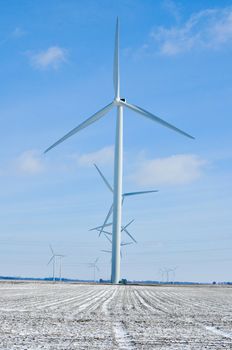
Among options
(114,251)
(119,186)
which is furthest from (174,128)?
(114,251)

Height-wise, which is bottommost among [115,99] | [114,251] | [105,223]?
[114,251]

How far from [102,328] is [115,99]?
72686mm

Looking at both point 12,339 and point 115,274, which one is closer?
point 12,339

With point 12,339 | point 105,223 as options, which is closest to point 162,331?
point 12,339

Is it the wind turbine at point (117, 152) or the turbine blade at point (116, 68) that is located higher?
the turbine blade at point (116, 68)

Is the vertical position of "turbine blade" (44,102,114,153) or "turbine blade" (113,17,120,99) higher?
"turbine blade" (113,17,120,99)

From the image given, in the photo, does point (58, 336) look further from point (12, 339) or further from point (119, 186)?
point (119, 186)

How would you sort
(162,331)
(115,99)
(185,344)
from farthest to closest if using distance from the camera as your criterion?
(115,99) → (162,331) → (185,344)

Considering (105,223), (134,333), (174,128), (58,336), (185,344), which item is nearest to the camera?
(185,344)

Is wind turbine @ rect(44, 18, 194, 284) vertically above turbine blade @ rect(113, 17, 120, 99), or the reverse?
turbine blade @ rect(113, 17, 120, 99)

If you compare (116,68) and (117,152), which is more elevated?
(116,68)

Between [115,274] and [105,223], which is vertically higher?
[105,223]

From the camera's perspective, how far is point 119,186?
250ft

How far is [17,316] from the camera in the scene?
15.0 m
